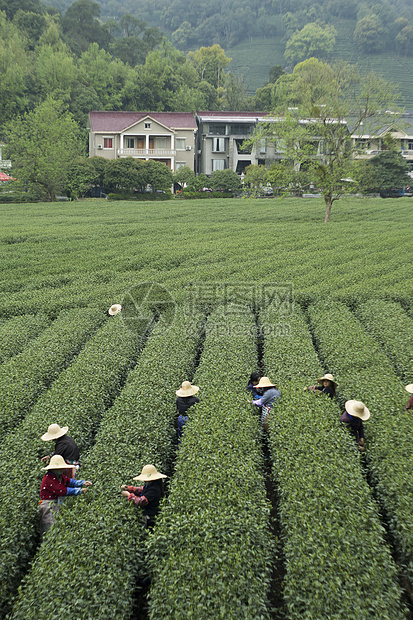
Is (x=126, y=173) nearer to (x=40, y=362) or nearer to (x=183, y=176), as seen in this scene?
(x=183, y=176)

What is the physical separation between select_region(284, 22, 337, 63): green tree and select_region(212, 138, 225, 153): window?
124 m

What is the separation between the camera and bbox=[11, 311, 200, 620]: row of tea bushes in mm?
5719

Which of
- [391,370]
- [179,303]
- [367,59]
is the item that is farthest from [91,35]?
[367,59]

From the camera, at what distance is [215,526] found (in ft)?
21.6

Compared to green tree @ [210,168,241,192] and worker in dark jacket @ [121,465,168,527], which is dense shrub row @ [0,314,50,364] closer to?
worker in dark jacket @ [121,465,168,527]

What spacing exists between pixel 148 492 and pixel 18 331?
10.0 meters

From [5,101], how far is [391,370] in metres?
77.4

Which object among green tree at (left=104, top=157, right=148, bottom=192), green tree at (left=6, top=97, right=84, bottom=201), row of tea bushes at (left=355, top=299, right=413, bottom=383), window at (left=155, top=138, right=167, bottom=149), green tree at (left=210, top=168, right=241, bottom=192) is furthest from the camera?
window at (left=155, top=138, right=167, bottom=149)

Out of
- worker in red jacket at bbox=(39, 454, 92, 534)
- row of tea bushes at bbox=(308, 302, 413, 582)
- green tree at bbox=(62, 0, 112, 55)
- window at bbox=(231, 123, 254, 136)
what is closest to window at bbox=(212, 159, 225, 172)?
window at bbox=(231, 123, 254, 136)

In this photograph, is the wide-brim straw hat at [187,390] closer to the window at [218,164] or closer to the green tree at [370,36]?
the window at [218,164]

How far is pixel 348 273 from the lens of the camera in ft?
70.3

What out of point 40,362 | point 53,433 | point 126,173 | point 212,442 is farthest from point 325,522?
point 126,173

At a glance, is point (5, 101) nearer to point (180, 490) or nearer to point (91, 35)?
point (91, 35)

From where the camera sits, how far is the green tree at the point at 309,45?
170000 millimetres
